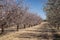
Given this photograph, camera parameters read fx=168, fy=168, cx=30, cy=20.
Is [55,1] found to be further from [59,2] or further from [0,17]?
[0,17]

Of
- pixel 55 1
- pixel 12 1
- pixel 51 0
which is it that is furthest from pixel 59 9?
pixel 12 1

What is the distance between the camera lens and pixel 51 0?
26.7 meters

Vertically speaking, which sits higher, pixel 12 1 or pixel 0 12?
pixel 12 1

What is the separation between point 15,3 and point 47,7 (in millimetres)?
6750

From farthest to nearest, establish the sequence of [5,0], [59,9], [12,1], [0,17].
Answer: [12,1] < [5,0] < [59,9] < [0,17]

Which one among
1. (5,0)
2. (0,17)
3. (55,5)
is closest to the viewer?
(0,17)

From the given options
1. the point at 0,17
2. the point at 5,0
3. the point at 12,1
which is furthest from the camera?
the point at 12,1

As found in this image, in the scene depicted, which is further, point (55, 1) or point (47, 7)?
point (47, 7)

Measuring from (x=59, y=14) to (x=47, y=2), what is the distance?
15.7 feet

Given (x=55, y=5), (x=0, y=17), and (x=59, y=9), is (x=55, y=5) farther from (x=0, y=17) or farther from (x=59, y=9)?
(x=0, y=17)

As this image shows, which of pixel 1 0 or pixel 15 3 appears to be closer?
pixel 1 0

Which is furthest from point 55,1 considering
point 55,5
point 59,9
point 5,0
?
point 5,0

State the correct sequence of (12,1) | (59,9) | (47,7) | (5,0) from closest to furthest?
1. (59,9)
2. (5,0)
3. (47,7)
4. (12,1)

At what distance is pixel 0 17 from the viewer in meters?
20.3
